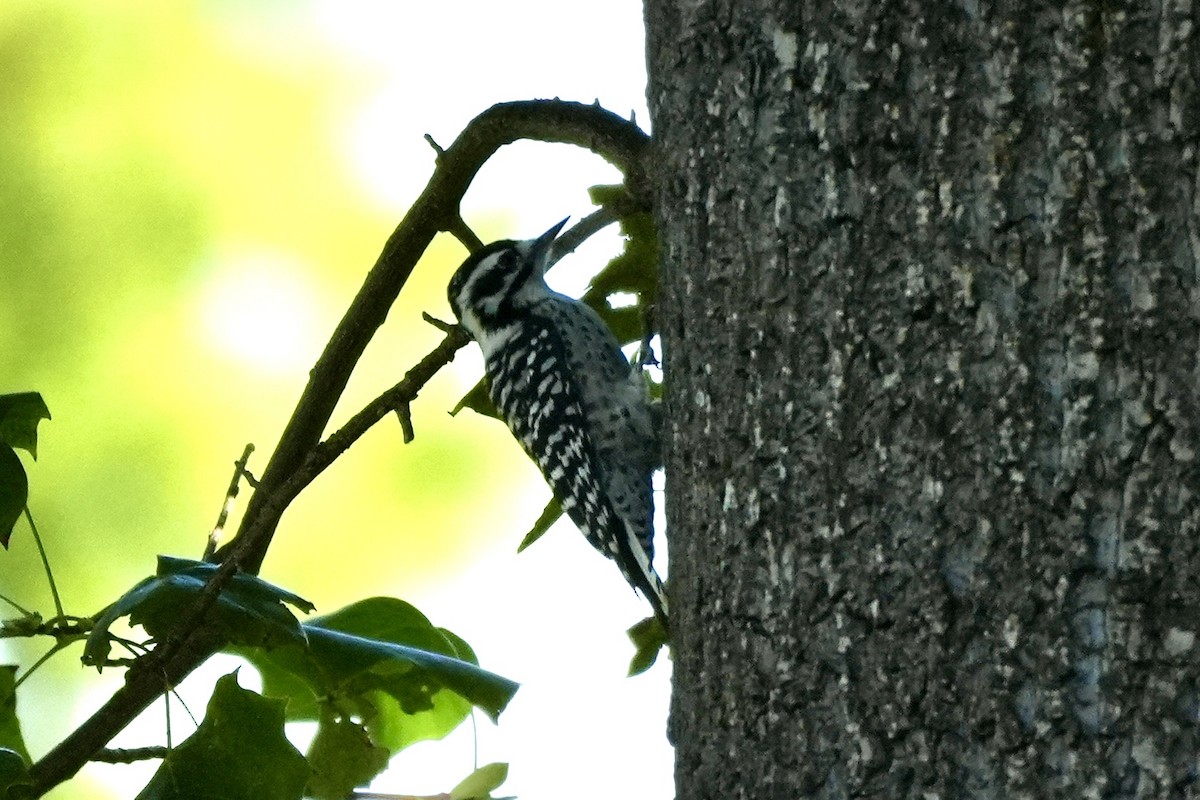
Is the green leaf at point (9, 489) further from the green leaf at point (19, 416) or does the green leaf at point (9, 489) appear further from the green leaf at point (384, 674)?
the green leaf at point (384, 674)

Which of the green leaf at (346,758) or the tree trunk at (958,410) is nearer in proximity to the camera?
the tree trunk at (958,410)

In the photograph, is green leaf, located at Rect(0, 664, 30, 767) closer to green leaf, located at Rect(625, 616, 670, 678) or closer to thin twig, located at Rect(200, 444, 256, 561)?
thin twig, located at Rect(200, 444, 256, 561)

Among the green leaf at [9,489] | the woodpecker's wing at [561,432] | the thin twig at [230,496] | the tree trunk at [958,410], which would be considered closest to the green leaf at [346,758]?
the thin twig at [230,496]

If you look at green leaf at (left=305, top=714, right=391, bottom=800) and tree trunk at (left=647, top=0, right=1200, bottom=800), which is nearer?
tree trunk at (left=647, top=0, right=1200, bottom=800)

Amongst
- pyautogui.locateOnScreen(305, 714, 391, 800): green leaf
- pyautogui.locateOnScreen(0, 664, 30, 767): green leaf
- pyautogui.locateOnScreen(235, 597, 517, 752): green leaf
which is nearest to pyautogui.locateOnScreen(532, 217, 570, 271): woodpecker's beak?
pyautogui.locateOnScreen(235, 597, 517, 752): green leaf

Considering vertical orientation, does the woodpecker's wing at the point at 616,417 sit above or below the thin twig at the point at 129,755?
above

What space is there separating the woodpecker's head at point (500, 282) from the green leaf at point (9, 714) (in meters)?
1.29

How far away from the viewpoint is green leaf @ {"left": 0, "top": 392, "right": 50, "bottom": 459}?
151 cm

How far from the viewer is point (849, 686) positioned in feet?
3.24

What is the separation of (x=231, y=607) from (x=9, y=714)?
1.12 feet

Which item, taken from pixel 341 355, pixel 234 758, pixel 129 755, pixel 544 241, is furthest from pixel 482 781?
pixel 544 241

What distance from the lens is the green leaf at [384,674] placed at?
1485mm

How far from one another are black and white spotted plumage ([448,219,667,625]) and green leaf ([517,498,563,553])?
0.63 meters

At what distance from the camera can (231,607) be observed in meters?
1.39
